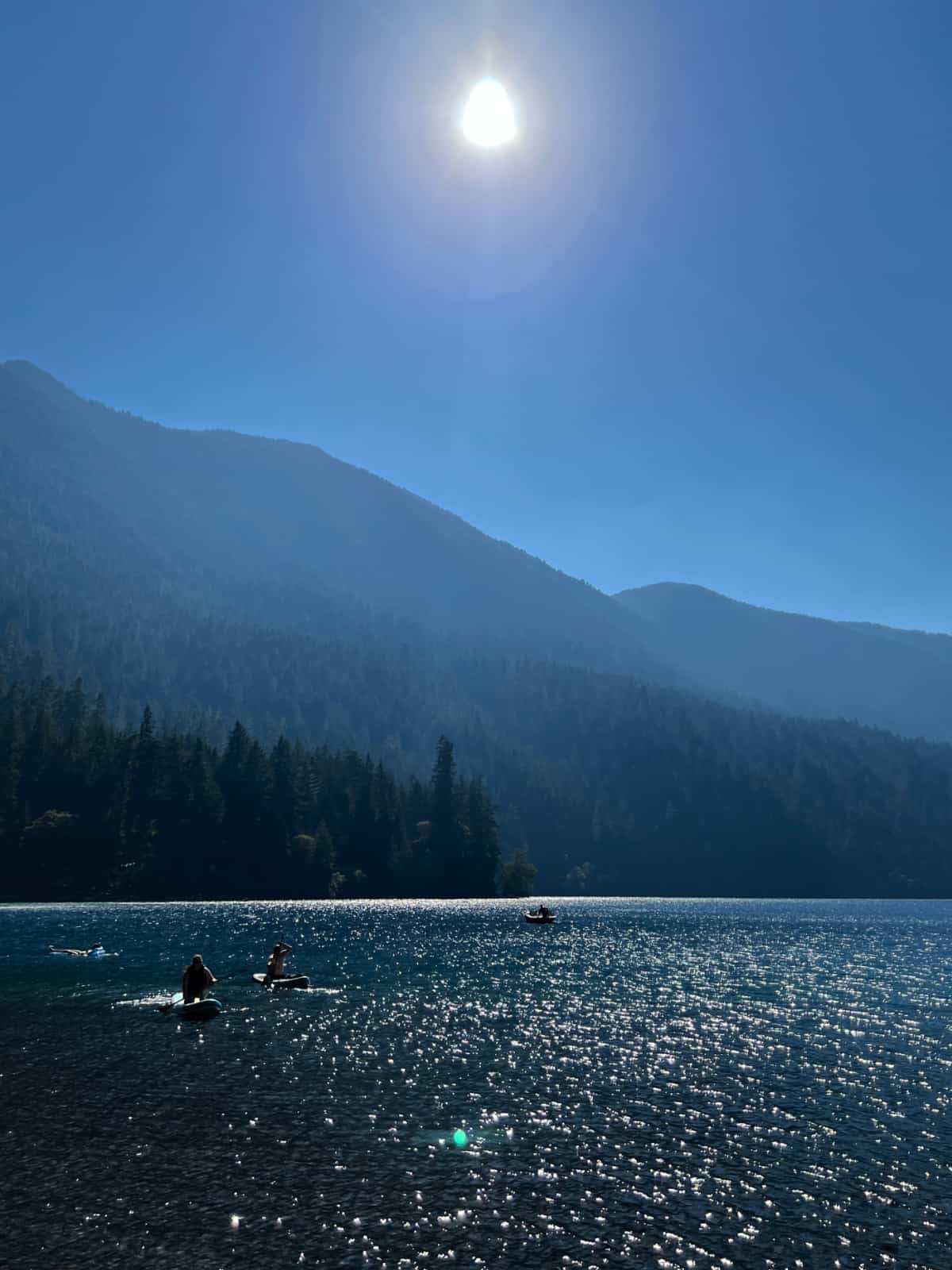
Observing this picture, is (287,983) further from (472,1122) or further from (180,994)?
(472,1122)

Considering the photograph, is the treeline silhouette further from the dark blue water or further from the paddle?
the paddle

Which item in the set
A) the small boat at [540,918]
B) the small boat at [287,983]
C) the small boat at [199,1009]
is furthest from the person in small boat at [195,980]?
the small boat at [540,918]

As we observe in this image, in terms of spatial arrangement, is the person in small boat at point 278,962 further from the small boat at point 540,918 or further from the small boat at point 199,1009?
the small boat at point 540,918

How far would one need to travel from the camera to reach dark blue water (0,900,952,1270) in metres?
25.2

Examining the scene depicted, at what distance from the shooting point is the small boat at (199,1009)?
180ft

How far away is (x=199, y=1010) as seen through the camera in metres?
55.2

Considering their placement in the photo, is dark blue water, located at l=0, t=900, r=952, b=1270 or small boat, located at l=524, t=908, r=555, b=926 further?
small boat, located at l=524, t=908, r=555, b=926

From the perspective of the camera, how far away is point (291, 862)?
188m

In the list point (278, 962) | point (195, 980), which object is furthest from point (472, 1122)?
point (278, 962)

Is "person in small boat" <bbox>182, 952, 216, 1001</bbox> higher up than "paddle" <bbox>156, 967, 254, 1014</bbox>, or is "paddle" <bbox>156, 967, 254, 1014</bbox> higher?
"person in small boat" <bbox>182, 952, 216, 1001</bbox>

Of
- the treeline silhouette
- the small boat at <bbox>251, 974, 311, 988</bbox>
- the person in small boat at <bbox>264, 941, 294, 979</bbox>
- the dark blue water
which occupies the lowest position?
the dark blue water

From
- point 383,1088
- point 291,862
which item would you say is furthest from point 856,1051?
point 291,862

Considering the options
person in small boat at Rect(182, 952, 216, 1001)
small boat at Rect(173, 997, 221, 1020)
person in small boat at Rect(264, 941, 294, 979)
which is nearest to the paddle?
person in small boat at Rect(182, 952, 216, 1001)

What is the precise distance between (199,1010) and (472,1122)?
25537 millimetres
